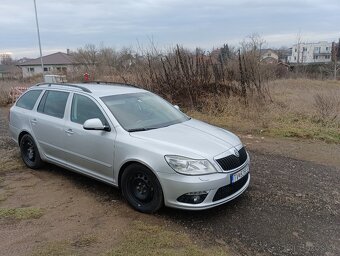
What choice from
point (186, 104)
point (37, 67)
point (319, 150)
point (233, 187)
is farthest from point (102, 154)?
point (37, 67)

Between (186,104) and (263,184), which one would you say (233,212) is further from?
(186,104)

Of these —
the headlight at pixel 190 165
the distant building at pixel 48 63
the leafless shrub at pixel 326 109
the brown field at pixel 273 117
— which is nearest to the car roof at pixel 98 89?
the headlight at pixel 190 165

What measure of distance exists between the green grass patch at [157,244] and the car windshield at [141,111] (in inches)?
53.0

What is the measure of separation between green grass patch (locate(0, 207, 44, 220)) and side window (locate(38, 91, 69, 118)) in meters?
1.54

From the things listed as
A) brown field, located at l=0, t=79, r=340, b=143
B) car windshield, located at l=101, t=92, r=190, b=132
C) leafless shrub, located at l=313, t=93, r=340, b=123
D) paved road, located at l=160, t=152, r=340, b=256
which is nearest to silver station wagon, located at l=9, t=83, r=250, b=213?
car windshield, located at l=101, t=92, r=190, b=132

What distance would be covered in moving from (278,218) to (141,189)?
1.72 m

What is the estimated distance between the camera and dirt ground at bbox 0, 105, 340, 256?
11.6 ft

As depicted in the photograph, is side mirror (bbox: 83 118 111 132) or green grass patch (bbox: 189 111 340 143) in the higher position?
side mirror (bbox: 83 118 111 132)

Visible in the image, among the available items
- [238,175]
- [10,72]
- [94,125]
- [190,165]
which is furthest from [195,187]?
[10,72]

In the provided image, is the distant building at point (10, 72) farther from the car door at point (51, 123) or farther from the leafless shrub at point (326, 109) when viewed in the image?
the car door at point (51, 123)

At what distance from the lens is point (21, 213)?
4.31 m

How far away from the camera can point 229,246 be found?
357 cm

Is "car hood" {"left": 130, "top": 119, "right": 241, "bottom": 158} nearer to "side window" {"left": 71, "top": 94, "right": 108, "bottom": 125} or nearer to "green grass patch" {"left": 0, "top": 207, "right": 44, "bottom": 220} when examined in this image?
"side window" {"left": 71, "top": 94, "right": 108, "bottom": 125}

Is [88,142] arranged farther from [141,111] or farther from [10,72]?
[10,72]
